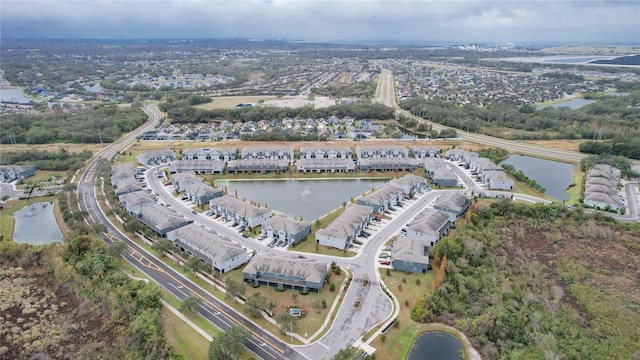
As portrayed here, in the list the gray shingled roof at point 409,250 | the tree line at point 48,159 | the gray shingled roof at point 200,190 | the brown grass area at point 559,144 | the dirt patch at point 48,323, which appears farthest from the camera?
the brown grass area at point 559,144

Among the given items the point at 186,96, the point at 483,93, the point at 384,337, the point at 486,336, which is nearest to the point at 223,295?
the point at 384,337

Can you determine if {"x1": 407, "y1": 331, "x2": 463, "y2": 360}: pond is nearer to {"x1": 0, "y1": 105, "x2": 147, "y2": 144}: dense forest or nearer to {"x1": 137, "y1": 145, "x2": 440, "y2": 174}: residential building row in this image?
A: {"x1": 137, "y1": 145, "x2": 440, "y2": 174}: residential building row

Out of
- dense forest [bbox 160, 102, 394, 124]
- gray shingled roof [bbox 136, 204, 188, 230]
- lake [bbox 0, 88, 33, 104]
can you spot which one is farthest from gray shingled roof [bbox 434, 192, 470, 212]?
lake [bbox 0, 88, 33, 104]

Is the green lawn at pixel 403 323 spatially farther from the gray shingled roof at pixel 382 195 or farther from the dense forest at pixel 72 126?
the dense forest at pixel 72 126

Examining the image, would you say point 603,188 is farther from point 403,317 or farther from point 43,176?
point 43,176

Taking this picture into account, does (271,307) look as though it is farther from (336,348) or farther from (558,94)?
(558,94)

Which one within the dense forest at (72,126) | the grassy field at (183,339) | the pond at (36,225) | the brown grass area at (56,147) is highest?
the dense forest at (72,126)

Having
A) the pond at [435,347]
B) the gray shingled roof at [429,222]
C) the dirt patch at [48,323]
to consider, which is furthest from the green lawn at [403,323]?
the dirt patch at [48,323]
